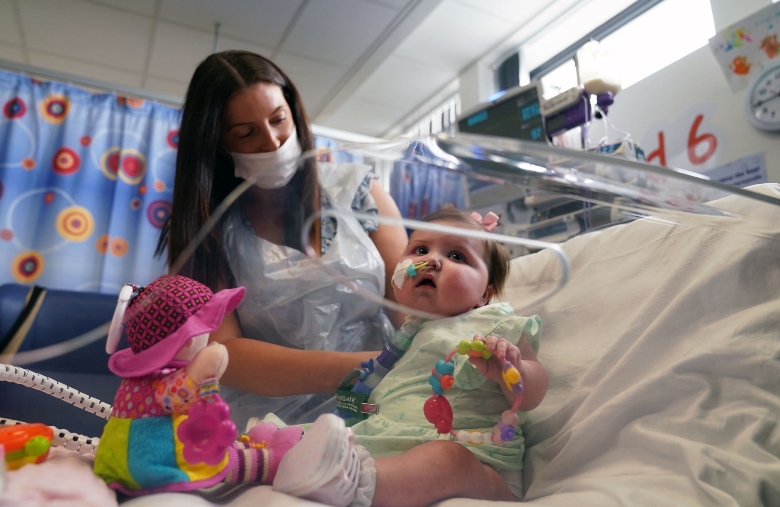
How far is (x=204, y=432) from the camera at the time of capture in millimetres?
459

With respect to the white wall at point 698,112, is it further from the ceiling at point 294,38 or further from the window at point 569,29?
the ceiling at point 294,38

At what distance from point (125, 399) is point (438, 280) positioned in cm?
42

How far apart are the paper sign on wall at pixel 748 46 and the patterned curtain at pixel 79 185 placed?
75.2 inches

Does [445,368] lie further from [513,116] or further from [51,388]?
[513,116]

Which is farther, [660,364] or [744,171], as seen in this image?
[744,171]

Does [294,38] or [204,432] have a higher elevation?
[294,38]

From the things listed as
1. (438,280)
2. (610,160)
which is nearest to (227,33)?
(438,280)

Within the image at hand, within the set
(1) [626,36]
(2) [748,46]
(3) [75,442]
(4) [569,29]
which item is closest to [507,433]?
(3) [75,442]

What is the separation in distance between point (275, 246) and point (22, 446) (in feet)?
1.26

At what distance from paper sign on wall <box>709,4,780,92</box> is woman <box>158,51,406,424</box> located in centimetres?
146

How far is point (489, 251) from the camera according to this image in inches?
28.7

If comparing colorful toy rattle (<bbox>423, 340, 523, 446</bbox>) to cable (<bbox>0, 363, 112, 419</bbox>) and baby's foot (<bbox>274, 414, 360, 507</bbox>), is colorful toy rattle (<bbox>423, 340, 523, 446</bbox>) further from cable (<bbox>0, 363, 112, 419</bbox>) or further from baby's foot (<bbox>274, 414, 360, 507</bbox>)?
cable (<bbox>0, 363, 112, 419</bbox>)

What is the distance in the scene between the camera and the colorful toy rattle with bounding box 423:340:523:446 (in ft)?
1.98

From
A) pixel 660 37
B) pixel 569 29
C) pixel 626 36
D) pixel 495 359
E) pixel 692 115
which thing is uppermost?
pixel 569 29
